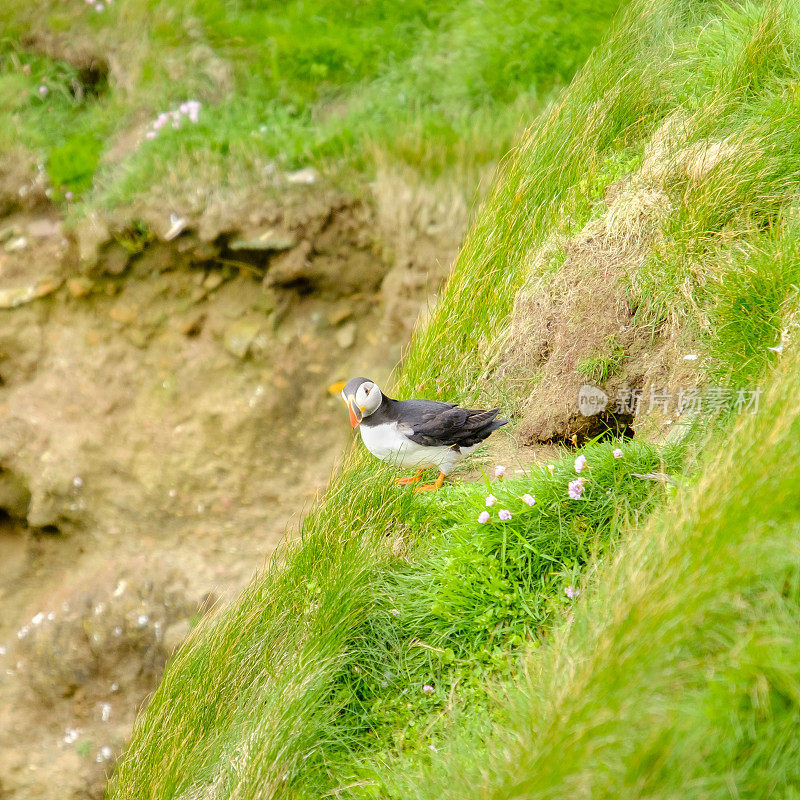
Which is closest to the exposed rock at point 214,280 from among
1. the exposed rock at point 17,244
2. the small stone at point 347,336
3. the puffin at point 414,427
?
the small stone at point 347,336

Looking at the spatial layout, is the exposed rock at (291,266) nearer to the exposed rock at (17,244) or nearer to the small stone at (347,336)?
the small stone at (347,336)

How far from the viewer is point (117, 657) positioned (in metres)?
6.40

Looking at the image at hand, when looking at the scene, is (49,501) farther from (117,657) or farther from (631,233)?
(631,233)

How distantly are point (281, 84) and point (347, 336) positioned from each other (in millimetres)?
2317

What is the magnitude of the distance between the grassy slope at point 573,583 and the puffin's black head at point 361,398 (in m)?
0.32

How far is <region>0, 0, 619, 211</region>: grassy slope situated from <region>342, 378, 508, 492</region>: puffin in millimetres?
3219

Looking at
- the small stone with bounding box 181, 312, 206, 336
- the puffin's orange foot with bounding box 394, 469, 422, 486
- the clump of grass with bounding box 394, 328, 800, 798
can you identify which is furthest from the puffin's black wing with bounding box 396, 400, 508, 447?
the small stone with bounding box 181, 312, 206, 336

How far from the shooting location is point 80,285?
23.9ft

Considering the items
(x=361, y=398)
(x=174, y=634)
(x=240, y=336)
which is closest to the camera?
(x=361, y=398)

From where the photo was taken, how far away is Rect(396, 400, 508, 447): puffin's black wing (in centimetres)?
379

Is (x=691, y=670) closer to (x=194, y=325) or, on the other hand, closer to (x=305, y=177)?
(x=305, y=177)

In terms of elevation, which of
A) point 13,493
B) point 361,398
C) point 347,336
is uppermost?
point 361,398

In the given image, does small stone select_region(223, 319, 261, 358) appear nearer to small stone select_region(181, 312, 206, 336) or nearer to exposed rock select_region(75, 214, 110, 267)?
small stone select_region(181, 312, 206, 336)

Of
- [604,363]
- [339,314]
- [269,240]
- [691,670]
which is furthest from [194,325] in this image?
[691,670]
